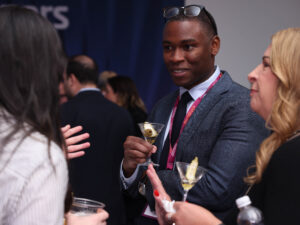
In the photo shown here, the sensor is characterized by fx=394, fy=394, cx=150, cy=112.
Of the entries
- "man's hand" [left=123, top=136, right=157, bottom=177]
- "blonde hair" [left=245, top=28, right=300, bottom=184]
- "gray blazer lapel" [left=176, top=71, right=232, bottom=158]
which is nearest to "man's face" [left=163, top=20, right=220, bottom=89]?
"gray blazer lapel" [left=176, top=71, right=232, bottom=158]

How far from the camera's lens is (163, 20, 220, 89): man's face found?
7.55 feet

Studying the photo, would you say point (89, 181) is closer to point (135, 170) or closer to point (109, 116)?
point (109, 116)

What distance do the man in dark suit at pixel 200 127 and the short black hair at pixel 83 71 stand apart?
1.69m

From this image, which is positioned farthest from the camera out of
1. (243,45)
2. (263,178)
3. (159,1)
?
(159,1)

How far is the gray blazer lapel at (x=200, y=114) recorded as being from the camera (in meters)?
2.14

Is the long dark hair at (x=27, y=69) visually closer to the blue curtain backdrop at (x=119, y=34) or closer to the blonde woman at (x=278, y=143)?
the blonde woman at (x=278, y=143)

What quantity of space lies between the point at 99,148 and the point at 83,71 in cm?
89

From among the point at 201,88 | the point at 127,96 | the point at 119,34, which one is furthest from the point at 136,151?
the point at 119,34

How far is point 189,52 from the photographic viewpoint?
2314 mm

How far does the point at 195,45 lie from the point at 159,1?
361cm

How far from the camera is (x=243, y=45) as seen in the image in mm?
5234

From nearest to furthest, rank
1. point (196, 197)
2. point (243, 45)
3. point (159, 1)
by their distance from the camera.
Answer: point (196, 197) → point (243, 45) → point (159, 1)

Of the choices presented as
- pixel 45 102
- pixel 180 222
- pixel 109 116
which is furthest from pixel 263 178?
pixel 109 116

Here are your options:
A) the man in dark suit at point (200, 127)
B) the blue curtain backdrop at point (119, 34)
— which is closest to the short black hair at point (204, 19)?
the man in dark suit at point (200, 127)
